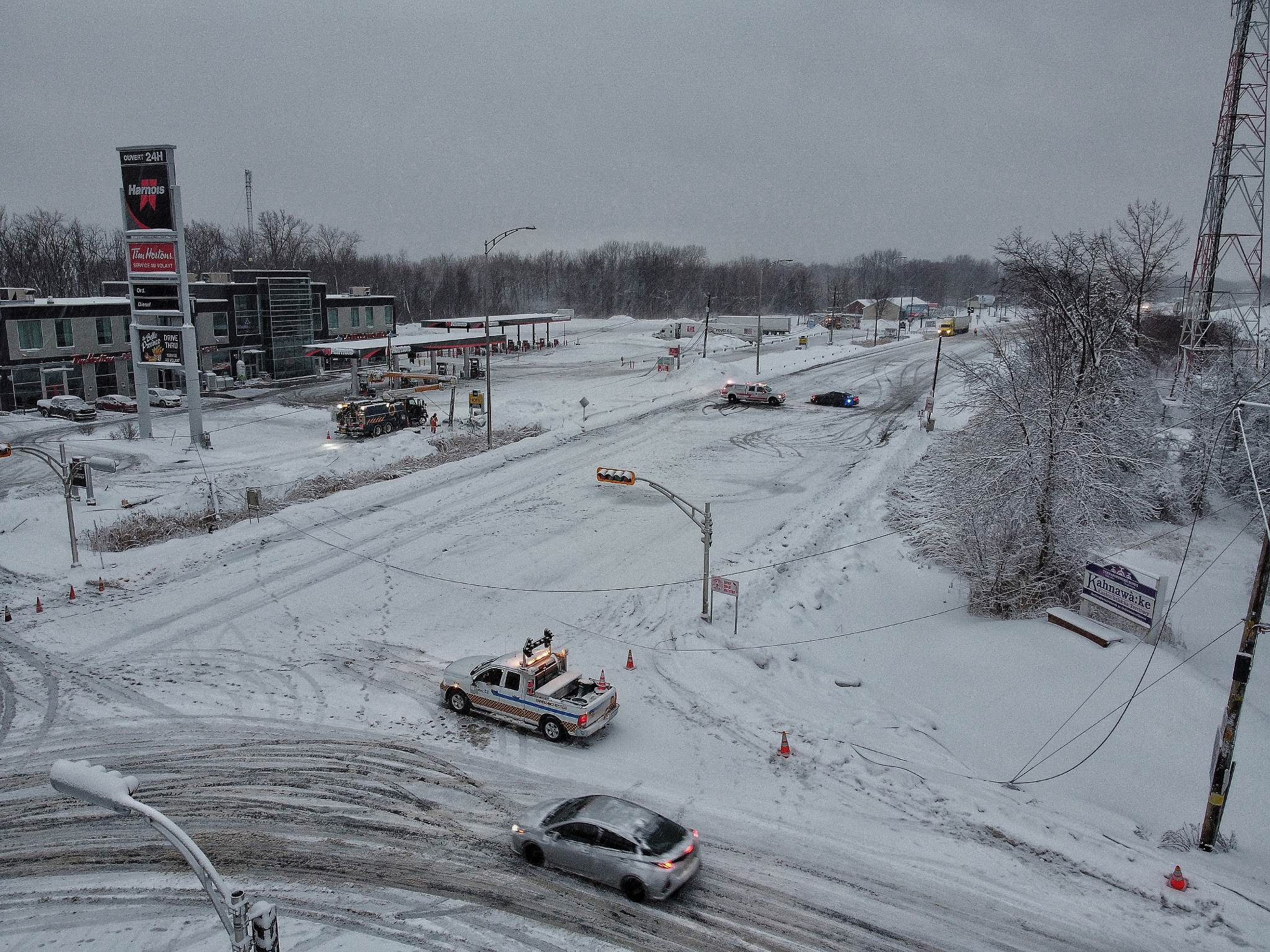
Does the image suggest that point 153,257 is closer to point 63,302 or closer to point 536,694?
point 63,302

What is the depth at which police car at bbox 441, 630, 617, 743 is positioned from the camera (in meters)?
17.8

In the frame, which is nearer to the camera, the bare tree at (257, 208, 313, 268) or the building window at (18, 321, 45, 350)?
the building window at (18, 321, 45, 350)

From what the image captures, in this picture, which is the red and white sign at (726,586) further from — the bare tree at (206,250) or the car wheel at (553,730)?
the bare tree at (206,250)

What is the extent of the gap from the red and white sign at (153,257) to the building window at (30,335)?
545 inches

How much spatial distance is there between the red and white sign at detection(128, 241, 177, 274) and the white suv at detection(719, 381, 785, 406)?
34597 millimetres

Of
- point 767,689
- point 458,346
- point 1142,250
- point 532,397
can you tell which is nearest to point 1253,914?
point 767,689

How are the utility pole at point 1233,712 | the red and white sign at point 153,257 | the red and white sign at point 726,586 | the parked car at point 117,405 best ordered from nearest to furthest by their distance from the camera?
the utility pole at point 1233,712, the red and white sign at point 726,586, the red and white sign at point 153,257, the parked car at point 117,405

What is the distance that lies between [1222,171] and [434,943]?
45467 millimetres

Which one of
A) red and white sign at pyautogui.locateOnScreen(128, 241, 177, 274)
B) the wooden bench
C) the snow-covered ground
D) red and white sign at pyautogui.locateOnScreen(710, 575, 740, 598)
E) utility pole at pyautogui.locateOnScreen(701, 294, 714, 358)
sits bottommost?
the snow-covered ground

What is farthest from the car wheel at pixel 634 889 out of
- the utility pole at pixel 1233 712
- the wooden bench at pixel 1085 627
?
the wooden bench at pixel 1085 627

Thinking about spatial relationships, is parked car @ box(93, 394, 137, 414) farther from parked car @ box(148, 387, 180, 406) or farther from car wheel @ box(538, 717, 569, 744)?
car wheel @ box(538, 717, 569, 744)

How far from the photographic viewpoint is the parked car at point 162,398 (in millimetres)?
55312

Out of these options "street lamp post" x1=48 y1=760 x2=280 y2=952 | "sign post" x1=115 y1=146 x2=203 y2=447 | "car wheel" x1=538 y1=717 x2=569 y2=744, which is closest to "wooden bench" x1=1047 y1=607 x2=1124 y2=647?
"car wheel" x1=538 y1=717 x2=569 y2=744

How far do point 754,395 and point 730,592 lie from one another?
37.0 metres
